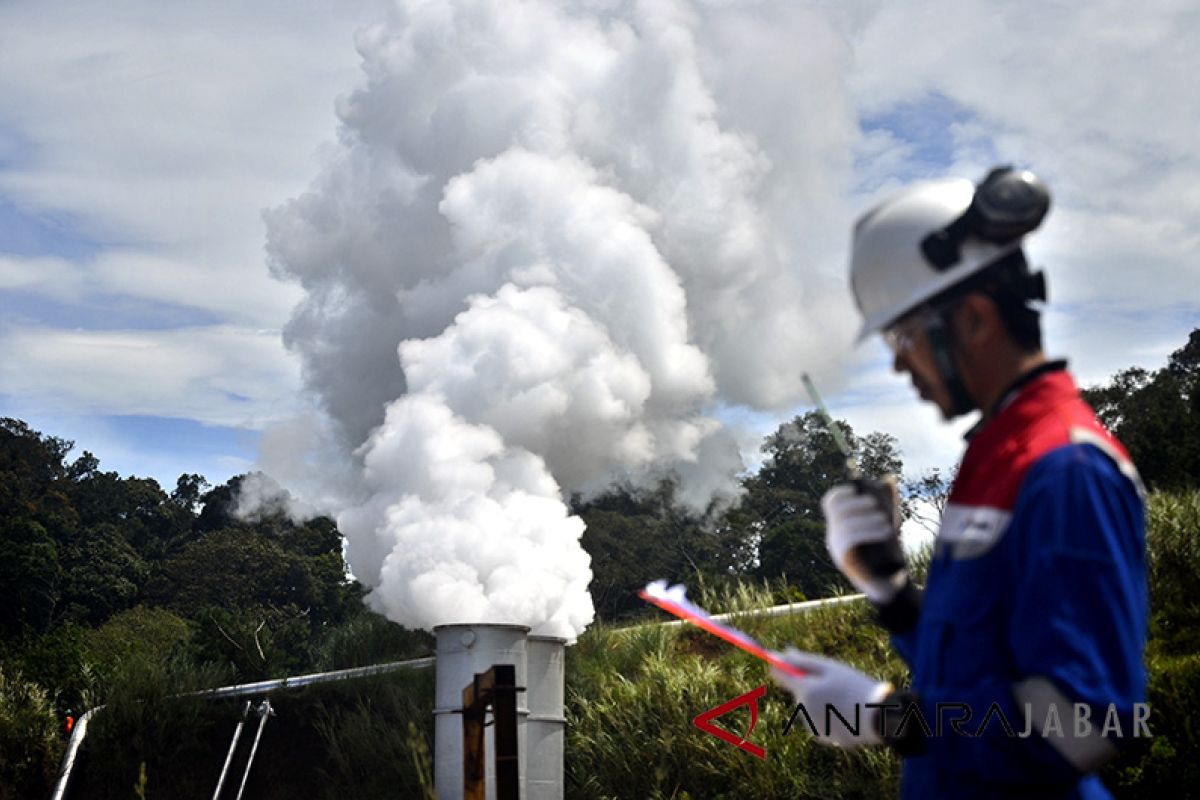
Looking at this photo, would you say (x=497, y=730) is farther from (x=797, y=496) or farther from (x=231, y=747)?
(x=797, y=496)

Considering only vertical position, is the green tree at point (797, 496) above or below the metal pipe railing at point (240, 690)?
above

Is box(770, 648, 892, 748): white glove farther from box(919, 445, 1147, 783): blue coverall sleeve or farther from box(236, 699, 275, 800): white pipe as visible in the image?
box(236, 699, 275, 800): white pipe

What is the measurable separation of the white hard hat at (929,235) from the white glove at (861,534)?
1.01ft

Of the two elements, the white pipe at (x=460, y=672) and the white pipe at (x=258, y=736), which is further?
the white pipe at (x=258, y=736)

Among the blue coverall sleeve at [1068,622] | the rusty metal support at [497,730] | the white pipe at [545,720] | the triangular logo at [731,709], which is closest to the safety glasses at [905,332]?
the blue coverall sleeve at [1068,622]

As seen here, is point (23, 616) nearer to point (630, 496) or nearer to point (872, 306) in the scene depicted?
point (630, 496)

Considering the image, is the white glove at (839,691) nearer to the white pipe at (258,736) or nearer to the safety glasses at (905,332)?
the safety glasses at (905,332)

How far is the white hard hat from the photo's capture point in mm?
2356

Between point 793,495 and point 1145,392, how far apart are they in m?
11.3

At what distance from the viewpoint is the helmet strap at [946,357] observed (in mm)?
2400

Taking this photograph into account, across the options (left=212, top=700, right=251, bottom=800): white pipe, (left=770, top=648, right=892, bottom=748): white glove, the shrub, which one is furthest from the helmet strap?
the shrub

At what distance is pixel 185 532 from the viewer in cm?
5506

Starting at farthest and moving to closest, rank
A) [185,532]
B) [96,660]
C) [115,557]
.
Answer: [185,532]
[115,557]
[96,660]

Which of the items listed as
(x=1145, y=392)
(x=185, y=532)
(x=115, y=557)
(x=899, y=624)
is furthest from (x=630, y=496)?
(x=899, y=624)
